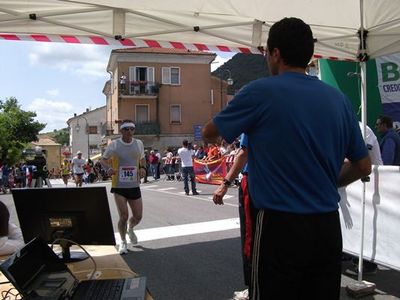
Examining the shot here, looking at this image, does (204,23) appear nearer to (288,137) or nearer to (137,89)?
(288,137)

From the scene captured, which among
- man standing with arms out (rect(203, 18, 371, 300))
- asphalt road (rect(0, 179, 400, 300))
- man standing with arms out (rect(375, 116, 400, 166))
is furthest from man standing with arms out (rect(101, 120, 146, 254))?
man standing with arms out (rect(203, 18, 371, 300))

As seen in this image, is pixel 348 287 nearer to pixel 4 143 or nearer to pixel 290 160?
pixel 290 160

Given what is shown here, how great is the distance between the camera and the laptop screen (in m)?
2.12

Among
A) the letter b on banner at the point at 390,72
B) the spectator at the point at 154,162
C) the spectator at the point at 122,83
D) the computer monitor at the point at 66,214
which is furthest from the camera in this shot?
the spectator at the point at 122,83

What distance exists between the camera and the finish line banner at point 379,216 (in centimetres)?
477

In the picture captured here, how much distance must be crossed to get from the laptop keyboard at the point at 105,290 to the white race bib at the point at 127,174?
174 inches

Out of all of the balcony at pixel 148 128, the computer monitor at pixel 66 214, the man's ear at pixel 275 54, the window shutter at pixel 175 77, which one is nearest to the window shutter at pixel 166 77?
the window shutter at pixel 175 77

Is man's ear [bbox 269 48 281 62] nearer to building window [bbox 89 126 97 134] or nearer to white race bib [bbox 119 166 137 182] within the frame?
white race bib [bbox 119 166 137 182]

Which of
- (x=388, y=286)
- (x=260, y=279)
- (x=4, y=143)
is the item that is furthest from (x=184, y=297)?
(x=4, y=143)

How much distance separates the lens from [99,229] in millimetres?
2977

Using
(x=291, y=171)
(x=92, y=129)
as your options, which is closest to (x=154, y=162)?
(x=291, y=171)

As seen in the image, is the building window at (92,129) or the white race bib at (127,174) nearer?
the white race bib at (127,174)

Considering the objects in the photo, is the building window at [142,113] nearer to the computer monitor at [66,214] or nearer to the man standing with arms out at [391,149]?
the man standing with arms out at [391,149]

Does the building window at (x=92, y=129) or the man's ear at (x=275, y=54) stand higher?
the building window at (x=92, y=129)
